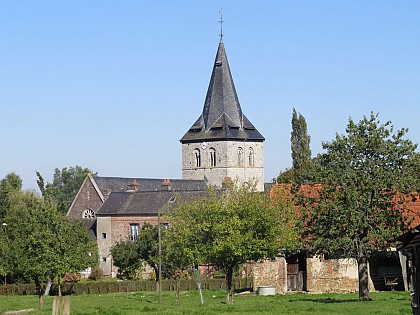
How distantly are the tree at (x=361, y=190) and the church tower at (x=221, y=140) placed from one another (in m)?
77.0

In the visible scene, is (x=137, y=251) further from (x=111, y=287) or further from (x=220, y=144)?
(x=220, y=144)

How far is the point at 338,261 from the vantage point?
158 ft

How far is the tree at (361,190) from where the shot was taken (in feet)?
114

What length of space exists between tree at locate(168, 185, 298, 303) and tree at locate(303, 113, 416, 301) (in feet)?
19.3

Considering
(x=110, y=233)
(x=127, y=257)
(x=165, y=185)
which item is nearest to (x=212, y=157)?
(x=165, y=185)

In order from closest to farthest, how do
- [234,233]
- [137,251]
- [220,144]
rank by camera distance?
1. [234,233]
2. [137,251]
3. [220,144]

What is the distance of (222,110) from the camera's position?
113625mm

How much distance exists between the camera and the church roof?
372ft

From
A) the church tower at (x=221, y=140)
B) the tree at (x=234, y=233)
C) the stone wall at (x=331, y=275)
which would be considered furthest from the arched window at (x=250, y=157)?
the tree at (x=234, y=233)

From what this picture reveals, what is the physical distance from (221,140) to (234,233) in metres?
73.6

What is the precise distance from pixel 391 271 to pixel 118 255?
84.0ft

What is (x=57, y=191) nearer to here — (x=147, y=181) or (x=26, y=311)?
(x=147, y=181)

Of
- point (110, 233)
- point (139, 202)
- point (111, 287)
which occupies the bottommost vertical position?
point (111, 287)

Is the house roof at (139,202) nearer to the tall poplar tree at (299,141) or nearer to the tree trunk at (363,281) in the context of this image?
the tall poplar tree at (299,141)
